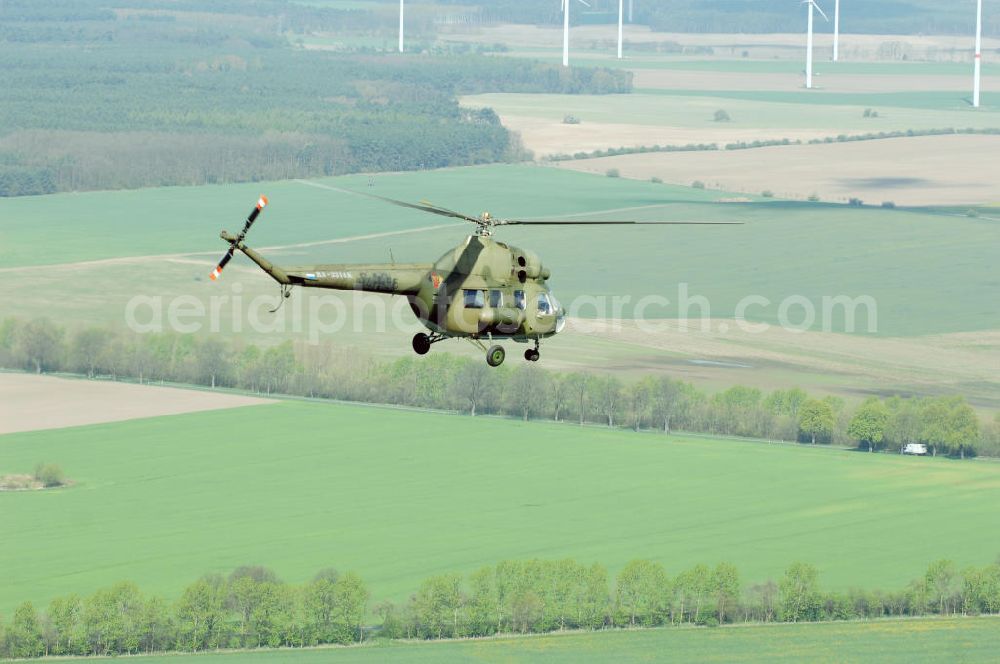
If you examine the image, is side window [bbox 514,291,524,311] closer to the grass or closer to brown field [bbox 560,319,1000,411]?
the grass

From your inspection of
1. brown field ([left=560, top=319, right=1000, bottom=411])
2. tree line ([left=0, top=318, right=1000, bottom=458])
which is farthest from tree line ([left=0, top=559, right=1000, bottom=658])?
brown field ([left=560, top=319, right=1000, bottom=411])

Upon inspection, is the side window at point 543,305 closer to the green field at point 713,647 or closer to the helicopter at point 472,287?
the helicopter at point 472,287

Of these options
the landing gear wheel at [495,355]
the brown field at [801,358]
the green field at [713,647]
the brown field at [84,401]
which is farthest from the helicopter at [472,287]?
the brown field at [801,358]

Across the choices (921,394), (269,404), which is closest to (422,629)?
(269,404)

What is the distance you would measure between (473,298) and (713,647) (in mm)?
52851

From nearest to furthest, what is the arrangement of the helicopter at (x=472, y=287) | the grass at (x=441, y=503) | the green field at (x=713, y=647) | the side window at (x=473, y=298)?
the helicopter at (x=472, y=287), the side window at (x=473, y=298), the green field at (x=713, y=647), the grass at (x=441, y=503)

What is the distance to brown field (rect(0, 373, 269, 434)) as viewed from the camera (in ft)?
494

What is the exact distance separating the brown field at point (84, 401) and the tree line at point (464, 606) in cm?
3693

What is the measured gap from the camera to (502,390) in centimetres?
15700

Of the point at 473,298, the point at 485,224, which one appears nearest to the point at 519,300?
the point at 473,298

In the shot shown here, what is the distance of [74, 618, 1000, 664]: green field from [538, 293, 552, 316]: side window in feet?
152

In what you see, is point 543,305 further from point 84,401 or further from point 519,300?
Result: point 84,401

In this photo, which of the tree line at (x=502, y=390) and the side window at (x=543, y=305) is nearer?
the side window at (x=543, y=305)

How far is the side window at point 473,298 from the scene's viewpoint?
62906mm
